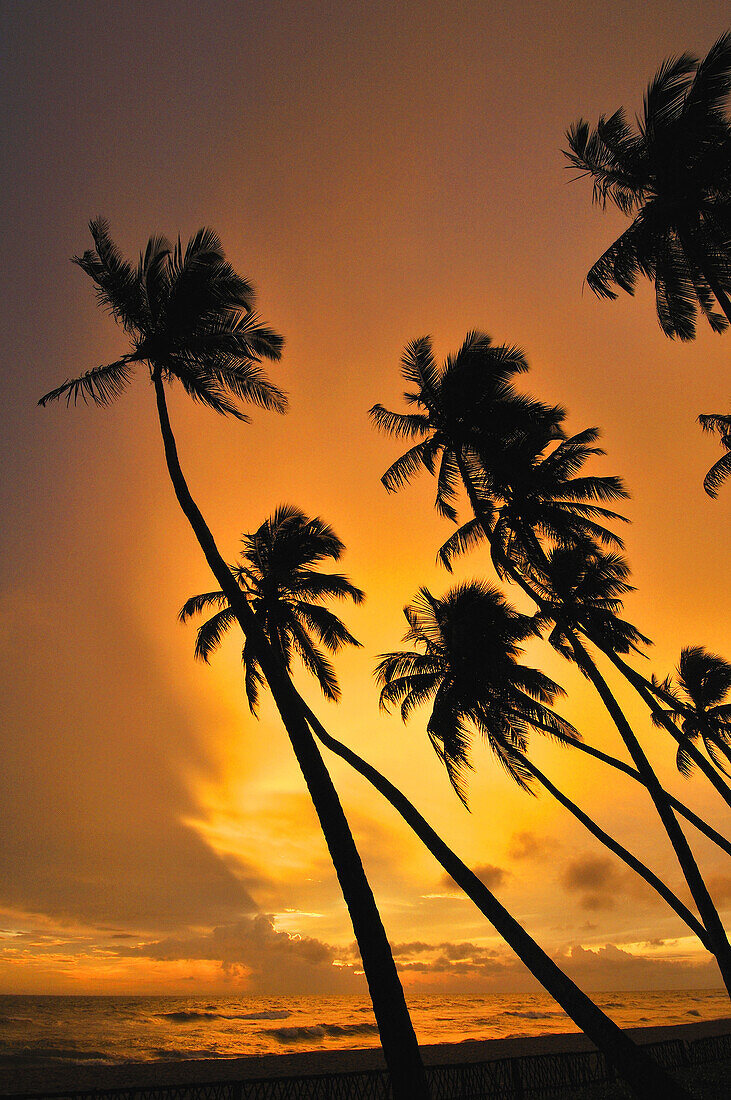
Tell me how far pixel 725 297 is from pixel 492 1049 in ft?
125

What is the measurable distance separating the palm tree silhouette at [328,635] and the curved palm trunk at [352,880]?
2.67m

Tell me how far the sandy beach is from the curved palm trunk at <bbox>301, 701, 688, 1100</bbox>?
20.0m

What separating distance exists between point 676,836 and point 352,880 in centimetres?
940

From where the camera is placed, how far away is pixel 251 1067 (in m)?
28.3

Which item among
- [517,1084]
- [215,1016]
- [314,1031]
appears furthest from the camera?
[215,1016]

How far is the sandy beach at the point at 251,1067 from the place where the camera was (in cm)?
2522

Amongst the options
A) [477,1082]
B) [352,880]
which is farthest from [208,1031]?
[352,880]

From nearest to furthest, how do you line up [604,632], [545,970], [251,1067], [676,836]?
[545,970] → [676,836] → [604,632] → [251,1067]

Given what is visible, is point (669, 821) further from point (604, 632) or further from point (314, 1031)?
point (314, 1031)

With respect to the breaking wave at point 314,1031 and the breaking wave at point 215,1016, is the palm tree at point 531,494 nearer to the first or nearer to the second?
the breaking wave at point 314,1031

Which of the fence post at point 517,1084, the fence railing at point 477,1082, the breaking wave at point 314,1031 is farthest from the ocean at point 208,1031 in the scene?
the fence post at point 517,1084

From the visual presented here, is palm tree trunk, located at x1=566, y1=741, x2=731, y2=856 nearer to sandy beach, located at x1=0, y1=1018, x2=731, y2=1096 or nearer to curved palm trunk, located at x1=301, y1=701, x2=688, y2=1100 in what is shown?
curved palm trunk, located at x1=301, y1=701, x2=688, y2=1100

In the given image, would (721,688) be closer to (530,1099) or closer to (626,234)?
(530,1099)

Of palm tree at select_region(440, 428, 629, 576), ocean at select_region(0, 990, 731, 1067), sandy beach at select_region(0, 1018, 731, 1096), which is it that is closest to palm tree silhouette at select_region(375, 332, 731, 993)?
palm tree at select_region(440, 428, 629, 576)
